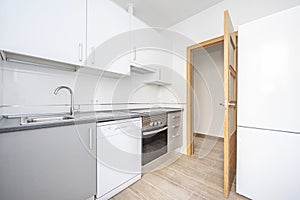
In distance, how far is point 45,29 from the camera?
1041 mm

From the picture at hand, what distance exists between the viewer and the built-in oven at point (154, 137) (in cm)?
163

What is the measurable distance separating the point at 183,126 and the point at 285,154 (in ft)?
4.94

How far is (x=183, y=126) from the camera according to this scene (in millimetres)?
2482

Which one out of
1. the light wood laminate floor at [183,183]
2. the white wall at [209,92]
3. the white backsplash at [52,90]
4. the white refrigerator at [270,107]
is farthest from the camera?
the white wall at [209,92]

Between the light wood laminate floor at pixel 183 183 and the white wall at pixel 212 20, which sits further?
the white wall at pixel 212 20

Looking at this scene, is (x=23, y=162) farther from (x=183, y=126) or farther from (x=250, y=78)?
(x=183, y=126)

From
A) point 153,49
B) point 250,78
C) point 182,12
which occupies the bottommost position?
point 250,78

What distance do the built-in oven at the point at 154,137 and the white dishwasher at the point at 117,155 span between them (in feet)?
0.32

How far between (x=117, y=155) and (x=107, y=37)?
1.29m

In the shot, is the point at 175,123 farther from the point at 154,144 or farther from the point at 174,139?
the point at 154,144

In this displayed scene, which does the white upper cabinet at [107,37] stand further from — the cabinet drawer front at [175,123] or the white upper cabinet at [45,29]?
the cabinet drawer front at [175,123]

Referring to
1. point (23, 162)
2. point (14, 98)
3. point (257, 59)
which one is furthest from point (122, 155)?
point (257, 59)

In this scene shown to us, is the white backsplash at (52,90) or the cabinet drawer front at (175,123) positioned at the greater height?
the white backsplash at (52,90)

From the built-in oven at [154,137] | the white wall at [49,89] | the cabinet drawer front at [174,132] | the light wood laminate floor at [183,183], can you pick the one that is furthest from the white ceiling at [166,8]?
the light wood laminate floor at [183,183]
